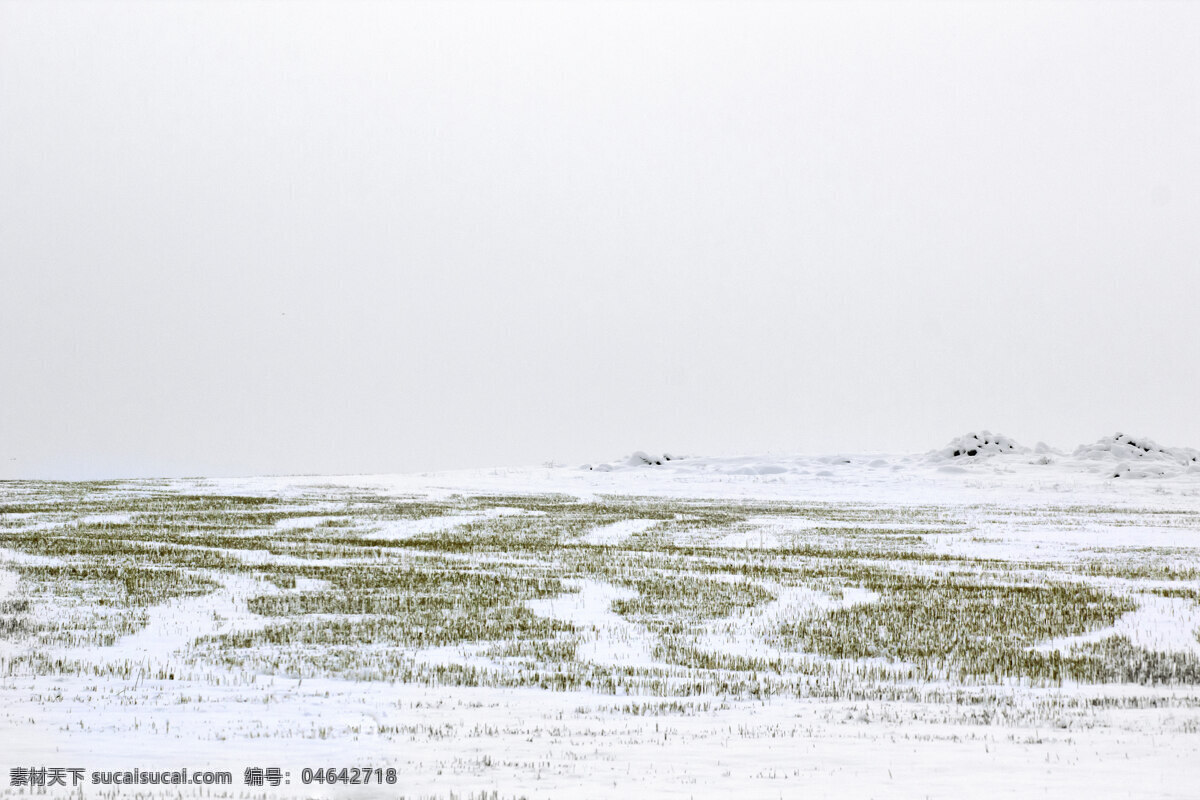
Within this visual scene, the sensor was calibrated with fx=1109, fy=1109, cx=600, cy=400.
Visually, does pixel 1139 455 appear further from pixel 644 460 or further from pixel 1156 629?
pixel 1156 629

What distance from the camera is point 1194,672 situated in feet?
52.4

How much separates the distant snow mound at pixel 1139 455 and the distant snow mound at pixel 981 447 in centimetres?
670

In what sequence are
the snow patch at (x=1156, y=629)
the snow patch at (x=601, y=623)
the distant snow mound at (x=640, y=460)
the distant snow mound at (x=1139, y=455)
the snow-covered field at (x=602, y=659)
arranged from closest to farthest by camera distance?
the snow-covered field at (x=602, y=659)
the snow patch at (x=601, y=623)
the snow patch at (x=1156, y=629)
the distant snow mound at (x=1139, y=455)
the distant snow mound at (x=640, y=460)

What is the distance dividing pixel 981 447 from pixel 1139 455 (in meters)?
15.7

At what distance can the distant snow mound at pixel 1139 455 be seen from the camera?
10025 centimetres

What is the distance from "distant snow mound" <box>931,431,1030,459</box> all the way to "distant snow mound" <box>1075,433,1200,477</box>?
22.0ft

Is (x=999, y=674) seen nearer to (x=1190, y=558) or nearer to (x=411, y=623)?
(x=411, y=623)

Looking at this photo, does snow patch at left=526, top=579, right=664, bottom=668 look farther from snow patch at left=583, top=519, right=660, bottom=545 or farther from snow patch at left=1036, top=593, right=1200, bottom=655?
snow patch at left=583, top=519, right=660, bottom=545

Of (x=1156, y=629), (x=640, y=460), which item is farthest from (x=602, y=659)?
(x=640, y=460)

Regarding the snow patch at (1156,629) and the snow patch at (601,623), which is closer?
the snow patch at (601,623)

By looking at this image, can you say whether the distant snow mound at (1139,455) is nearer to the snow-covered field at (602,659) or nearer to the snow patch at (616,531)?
the snow-covered field at (602,659)

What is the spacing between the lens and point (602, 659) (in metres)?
16.6

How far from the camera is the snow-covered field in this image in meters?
10.3

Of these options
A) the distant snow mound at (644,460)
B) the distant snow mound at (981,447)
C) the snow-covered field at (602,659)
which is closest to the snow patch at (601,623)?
the snow-covered field at (602,659)
